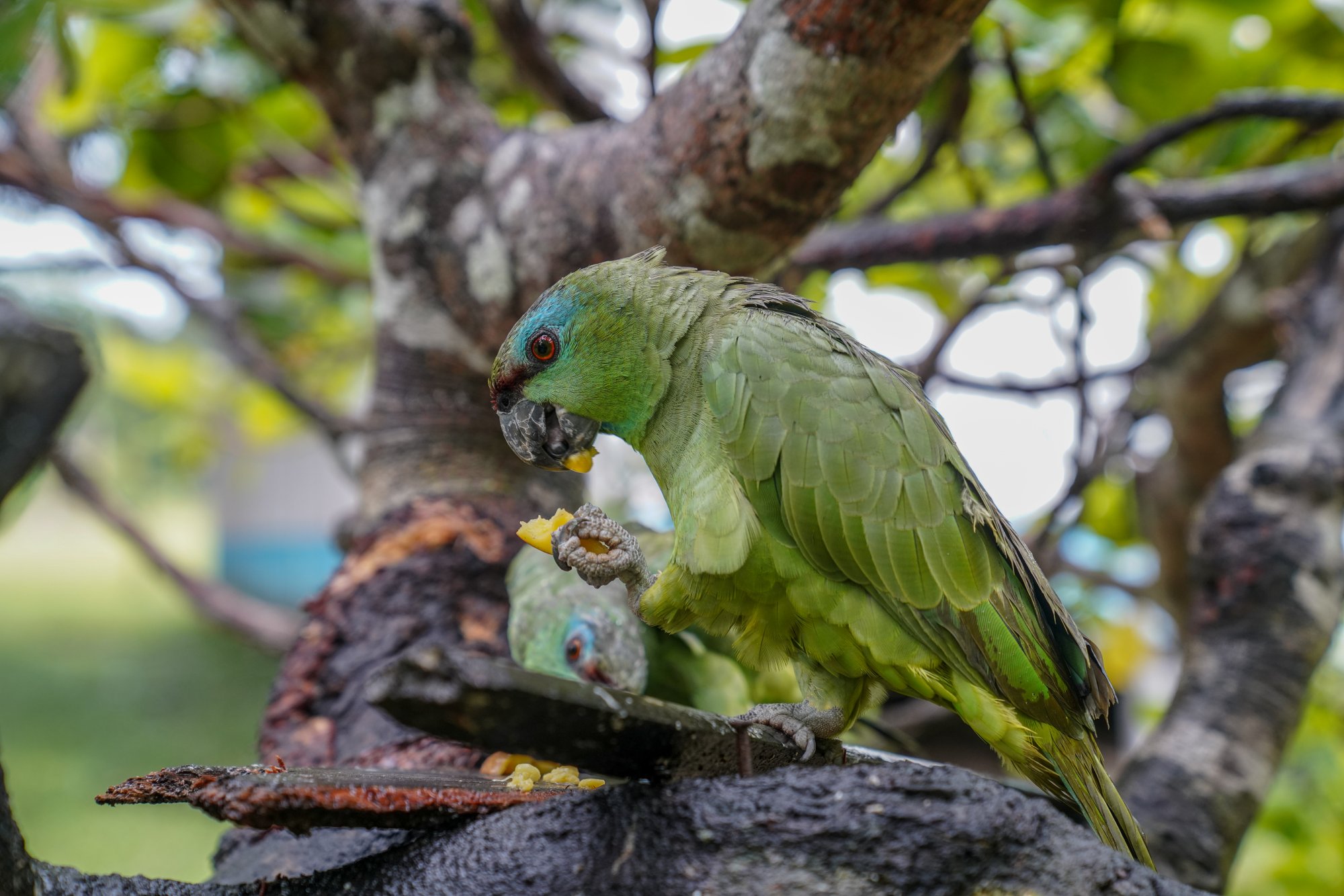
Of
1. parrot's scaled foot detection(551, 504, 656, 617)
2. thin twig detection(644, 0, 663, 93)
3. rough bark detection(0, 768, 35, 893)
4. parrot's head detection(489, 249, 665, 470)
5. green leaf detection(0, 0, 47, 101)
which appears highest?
thin twig detection(644, 0, 663, 93)

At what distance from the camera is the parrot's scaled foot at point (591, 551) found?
174 centimetres

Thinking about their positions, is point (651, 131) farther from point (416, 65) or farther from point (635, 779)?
point (635, 779)

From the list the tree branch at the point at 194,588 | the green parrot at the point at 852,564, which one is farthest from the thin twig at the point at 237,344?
the green parrot at the point at 852,564

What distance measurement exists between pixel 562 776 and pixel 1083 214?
7.52ft

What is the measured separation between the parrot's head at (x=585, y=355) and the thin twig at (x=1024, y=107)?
1680 millimetres

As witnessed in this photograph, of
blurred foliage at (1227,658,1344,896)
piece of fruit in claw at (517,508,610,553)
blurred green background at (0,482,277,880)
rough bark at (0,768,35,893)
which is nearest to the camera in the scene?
rough bark at (0,768,35,893)

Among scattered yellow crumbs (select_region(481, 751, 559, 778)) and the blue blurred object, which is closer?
scattered yellow crumbs (select_region(481, 751, 559, 778))

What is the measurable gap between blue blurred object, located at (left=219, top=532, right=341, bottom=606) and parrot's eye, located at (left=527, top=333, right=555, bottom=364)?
7892 millimetres

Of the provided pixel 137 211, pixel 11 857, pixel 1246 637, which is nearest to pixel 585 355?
pixel 11 857

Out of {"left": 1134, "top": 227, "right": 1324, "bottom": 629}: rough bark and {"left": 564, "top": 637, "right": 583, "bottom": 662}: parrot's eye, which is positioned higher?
{"left": 1134, "top": 227, "right": 1324, "bottom": 629}: rough bark

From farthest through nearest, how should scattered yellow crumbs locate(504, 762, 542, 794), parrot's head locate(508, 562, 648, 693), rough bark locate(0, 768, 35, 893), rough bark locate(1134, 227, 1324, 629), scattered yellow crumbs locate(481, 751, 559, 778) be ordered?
1. rough bark locate(1134, 227, 1324, 629)
2. parrot's head locate(508, 562, 648, 693)
3. scattered yellow crumbs locate(481, 751, 559, 778)
4. scattered yellow crumbs locate(504, 762, 542, 794)
5. rough bark locate(0, 768, 35, 893)

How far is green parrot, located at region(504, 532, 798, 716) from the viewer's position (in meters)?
2.33

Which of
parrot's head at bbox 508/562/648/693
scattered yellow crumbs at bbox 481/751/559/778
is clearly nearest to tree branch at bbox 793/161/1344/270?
parrot's head at bbox 508/562/648/693

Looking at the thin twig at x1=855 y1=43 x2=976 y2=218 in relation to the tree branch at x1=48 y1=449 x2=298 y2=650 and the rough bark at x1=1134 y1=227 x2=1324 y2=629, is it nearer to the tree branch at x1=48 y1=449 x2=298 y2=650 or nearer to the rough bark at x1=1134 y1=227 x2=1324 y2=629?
the rough bark at x1=1134 y1=227 x2=1324 y2=629
